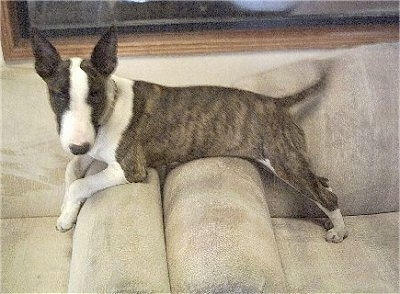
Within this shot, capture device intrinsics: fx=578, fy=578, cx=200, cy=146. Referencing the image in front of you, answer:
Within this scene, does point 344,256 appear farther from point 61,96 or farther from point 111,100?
point 61,96

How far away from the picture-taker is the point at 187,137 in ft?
6.08

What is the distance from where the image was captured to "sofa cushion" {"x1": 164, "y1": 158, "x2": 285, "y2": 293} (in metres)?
1.37

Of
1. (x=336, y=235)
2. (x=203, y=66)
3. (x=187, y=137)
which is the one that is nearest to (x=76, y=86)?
(x=187, y=137)

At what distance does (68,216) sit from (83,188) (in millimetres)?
106

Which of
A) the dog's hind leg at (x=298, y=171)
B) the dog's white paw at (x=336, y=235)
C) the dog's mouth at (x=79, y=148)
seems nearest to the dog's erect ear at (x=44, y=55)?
the dog's mouth at (x=79, y=148)

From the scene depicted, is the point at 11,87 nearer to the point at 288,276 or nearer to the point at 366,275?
the point at 288,276

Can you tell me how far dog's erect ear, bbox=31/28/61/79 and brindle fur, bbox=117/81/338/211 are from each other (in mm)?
319

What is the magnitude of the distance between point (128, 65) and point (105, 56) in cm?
53

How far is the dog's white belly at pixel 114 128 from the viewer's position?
1.72m

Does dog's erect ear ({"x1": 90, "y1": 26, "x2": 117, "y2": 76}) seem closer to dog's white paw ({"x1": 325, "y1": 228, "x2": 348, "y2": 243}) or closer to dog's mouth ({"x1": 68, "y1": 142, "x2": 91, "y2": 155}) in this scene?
dog's mouth ({"x1": 68, "y1": 142, "x2": 91, "y2": 155})

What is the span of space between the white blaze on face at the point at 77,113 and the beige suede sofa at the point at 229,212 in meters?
0.21

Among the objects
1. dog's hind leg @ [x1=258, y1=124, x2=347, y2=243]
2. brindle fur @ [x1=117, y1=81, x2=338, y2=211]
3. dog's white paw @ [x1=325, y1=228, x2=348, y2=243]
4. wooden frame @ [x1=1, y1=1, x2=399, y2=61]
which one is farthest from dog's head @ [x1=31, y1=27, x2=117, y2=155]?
dog's white paw @ [x1=325, y1=228, x2=348, y2=243]

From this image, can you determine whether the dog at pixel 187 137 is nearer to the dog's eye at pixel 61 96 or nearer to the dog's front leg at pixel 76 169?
the dog's front leg at pixel 76 169

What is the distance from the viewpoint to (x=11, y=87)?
185 centimetres
